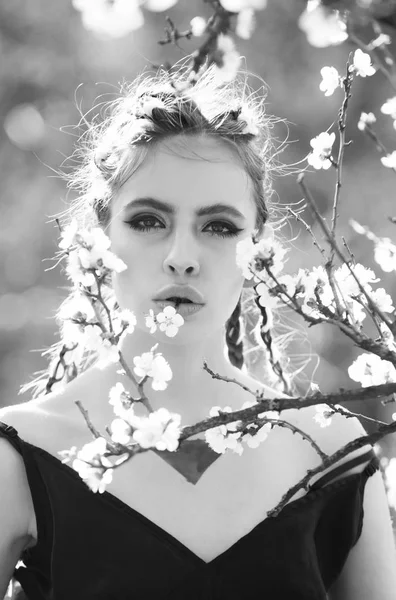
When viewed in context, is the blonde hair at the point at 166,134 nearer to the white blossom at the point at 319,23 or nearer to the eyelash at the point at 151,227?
the eyelash at the point at 151,227

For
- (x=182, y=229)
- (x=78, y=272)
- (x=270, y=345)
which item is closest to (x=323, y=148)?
(x=78, y=272)

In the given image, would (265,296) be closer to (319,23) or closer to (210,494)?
(319,23)

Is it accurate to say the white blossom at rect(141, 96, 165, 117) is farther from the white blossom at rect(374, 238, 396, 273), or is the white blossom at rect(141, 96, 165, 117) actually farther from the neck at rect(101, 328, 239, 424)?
the white blossom at rect(374, 238, 396, 273)

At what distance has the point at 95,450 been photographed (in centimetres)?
87

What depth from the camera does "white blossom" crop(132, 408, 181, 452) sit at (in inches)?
33.3

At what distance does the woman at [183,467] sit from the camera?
4.90 feet

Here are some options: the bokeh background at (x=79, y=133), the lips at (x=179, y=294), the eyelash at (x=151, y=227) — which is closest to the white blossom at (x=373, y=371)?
the lips at (x=179, y=294)

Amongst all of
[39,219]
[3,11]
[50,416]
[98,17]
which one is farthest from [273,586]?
[3,11]

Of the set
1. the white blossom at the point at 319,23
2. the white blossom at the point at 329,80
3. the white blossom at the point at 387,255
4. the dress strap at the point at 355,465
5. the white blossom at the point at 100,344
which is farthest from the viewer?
the dress strap at the point at 355,465

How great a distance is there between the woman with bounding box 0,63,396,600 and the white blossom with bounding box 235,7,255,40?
0.88 m

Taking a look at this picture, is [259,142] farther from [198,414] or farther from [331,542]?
[331,542]

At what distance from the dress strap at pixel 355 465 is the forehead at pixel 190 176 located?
0.53 metres

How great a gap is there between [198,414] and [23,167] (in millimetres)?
6193

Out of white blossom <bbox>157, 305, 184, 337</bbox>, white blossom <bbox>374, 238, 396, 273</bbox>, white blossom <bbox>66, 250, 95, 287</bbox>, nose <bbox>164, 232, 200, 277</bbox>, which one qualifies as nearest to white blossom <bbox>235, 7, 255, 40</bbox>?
white blossom <bbox>374, 238, 396, 273</bbox>
